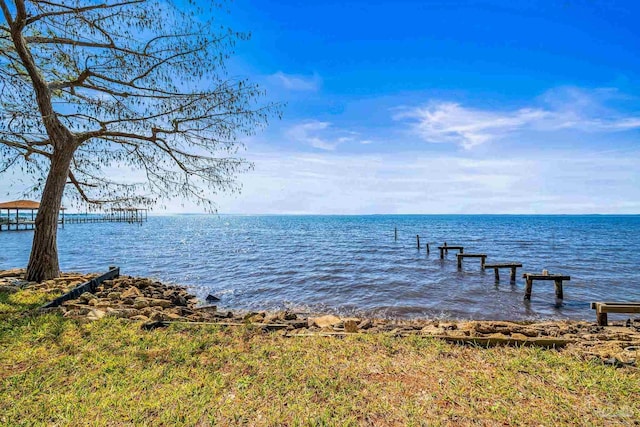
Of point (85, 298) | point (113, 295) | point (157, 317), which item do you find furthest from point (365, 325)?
point (113, 295)

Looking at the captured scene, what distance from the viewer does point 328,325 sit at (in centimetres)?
744

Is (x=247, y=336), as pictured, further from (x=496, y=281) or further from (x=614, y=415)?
(x=496, y=281)

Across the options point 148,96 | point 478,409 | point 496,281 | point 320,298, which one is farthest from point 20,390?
point 496,281

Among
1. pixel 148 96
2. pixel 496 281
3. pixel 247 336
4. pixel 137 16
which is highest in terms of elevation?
pixel 137 16

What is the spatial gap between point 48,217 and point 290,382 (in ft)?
31.5

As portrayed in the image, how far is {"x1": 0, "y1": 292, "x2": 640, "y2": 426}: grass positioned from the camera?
3332 mm

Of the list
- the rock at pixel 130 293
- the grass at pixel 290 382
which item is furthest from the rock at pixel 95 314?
the rock at pixel 130 293

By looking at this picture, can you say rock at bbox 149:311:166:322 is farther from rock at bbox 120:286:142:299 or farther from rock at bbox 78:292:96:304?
rock at bbox 120:286:142:299

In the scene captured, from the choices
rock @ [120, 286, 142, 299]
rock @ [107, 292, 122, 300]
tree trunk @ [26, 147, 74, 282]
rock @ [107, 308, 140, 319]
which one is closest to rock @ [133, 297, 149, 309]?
rock @ [120, 286, 142, 299]

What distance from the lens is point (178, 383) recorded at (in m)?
3.94

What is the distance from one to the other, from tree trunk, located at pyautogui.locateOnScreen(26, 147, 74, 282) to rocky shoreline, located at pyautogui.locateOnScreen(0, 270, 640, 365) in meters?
0.49

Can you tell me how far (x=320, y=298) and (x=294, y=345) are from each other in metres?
8.44

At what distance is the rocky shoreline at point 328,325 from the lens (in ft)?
17.8

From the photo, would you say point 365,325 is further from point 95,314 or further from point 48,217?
point 48,217
